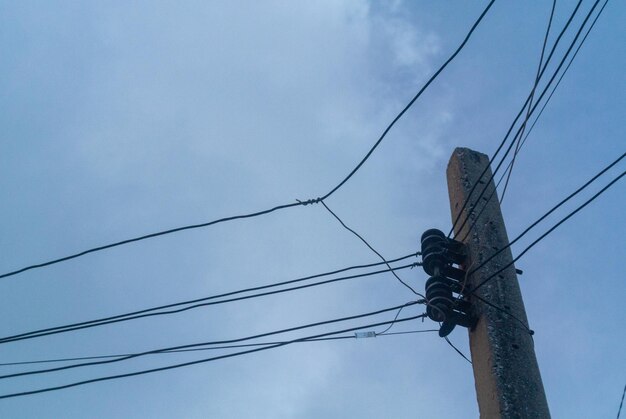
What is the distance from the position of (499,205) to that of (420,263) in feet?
2.72

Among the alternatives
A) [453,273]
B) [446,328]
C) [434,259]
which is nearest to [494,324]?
[446,328]

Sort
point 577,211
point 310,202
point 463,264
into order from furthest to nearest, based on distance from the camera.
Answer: point 310,202 → point 463,264 → point 577,211

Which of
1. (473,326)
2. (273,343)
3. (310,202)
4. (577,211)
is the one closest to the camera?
(577,211)

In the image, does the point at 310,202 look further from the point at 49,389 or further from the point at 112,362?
the point at 49,389

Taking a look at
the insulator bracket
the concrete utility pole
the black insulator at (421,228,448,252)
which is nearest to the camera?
the concrete utility pole

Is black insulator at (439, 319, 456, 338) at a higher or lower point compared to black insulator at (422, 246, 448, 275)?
lower

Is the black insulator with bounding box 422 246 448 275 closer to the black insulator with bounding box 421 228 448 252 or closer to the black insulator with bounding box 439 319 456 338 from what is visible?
the black insulator with bounding box 421 228 448 252

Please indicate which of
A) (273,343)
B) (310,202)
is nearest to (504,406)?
(273,343)

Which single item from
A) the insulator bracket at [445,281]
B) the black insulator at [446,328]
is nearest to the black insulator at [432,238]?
the insulator bracket at [445,281]

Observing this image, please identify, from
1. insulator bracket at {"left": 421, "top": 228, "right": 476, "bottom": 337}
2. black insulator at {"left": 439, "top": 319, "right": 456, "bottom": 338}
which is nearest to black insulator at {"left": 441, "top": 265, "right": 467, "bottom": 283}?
insulator bracket at {"left": 421, "top": 228, "right": 476, "bottom": 337}

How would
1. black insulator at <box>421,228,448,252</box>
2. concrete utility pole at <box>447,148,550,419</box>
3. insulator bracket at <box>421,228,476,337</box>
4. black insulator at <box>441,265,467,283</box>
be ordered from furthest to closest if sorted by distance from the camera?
black insulator at <box>421,228,448,252</box>, black insulator at <box>441,265,467,283</box>, insulator bracket at <box>421,228,476,337</box>, concrete utility pole at <box>447,148,550,419</box>

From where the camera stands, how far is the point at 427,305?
16.0ft

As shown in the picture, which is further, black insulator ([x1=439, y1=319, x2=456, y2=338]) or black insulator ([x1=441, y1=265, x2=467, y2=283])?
black insulator ([x1=441, y1=265, x2=467, y2=283])

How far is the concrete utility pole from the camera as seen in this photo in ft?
13.5
